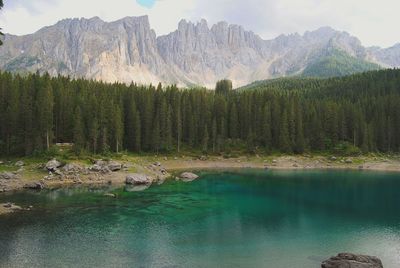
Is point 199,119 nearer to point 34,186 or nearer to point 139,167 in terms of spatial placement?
point 139,167

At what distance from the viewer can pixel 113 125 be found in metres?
113

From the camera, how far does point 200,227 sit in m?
50.1

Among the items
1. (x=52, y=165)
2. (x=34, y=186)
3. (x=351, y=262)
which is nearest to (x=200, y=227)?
(x=351, y=262)

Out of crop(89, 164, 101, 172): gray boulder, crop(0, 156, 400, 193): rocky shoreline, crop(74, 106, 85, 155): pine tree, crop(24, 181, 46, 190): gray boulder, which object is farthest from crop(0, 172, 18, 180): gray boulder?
crop(74, 106, 85, 155): pine tree

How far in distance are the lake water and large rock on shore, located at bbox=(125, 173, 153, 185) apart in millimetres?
5303

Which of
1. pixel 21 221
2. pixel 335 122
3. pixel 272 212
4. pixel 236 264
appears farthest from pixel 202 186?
pixel 335 122

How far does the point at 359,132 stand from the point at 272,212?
321ft

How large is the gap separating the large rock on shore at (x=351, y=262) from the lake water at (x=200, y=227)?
7.58 ft

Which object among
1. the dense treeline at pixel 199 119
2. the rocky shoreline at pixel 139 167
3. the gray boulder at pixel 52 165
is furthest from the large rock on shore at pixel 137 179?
the dense treeline at pixel 199 119

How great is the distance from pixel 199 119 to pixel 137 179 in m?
61.0

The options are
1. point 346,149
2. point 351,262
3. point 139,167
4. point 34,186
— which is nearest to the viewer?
point 351,262

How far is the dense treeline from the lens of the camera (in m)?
109

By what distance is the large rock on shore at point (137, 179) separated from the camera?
84.6m

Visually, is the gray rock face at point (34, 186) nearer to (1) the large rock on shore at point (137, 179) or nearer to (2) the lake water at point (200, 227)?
(2) the lake water at point (200, 227)
